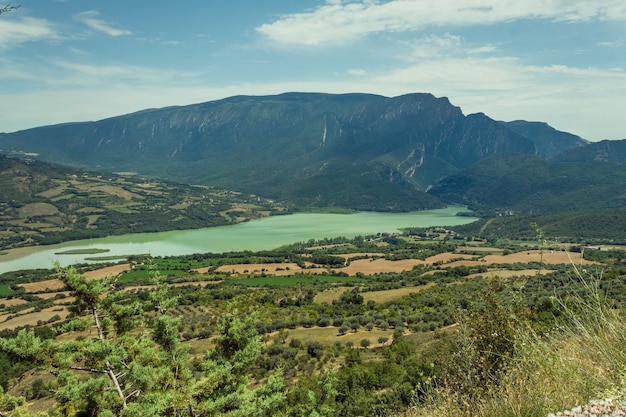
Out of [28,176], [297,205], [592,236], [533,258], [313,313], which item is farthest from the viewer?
[297,205]

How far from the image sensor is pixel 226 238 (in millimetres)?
114875

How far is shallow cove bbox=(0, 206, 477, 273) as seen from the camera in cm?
9138

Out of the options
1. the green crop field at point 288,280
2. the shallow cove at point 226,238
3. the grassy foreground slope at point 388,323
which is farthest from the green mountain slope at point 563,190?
the green crop field at point 288,280

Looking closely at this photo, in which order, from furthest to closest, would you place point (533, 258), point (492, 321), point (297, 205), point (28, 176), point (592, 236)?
point (297, 205), point (28, 176), point (592, 236), point (533, 258), point (492, 321)

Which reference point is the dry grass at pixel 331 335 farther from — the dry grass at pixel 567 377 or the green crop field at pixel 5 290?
the green crop field at pixel 5 290

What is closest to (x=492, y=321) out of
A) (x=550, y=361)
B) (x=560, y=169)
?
(x=550, y=361)

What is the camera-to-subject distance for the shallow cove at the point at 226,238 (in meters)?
91.4

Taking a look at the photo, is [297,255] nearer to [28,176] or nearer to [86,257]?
[86,257]

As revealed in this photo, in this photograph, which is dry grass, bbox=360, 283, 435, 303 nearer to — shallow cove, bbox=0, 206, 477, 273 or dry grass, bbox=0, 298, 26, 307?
dry grass, bbox=0, 298, 26, 307

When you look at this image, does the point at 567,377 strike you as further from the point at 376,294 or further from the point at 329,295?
the point at 329,295

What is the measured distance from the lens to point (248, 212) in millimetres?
163500

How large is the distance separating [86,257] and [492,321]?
316ft

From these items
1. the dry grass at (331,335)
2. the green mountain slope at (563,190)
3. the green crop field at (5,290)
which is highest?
the green mountain slope at (563,190)

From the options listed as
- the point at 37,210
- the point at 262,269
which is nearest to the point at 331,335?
the point at 262,269
